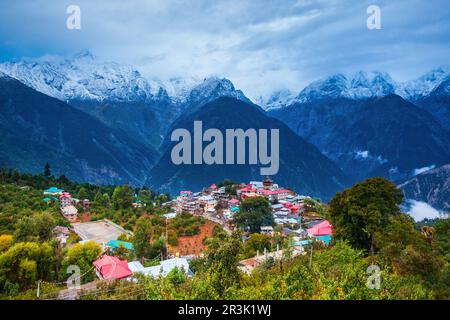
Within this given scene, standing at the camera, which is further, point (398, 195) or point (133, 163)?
point (133, 163)

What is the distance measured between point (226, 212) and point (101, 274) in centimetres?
2389

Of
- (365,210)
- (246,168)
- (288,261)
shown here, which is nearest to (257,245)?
(288,261)

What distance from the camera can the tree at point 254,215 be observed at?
3381cm

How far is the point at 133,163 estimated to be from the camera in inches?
6280

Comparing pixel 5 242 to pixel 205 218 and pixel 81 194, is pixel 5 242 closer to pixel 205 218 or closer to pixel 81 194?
pixel 205 218

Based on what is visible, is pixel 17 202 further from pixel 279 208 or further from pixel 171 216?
pixel 279 208

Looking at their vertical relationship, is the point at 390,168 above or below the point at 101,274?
above

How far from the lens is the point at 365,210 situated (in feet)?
51.4

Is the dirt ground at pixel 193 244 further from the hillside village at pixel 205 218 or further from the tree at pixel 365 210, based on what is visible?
the tree at pixel 365 210

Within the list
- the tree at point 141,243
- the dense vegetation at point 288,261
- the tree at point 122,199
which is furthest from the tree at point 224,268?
the tree at point 122,199

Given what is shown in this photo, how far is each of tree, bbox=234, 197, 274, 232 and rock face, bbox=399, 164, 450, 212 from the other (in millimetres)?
96147
